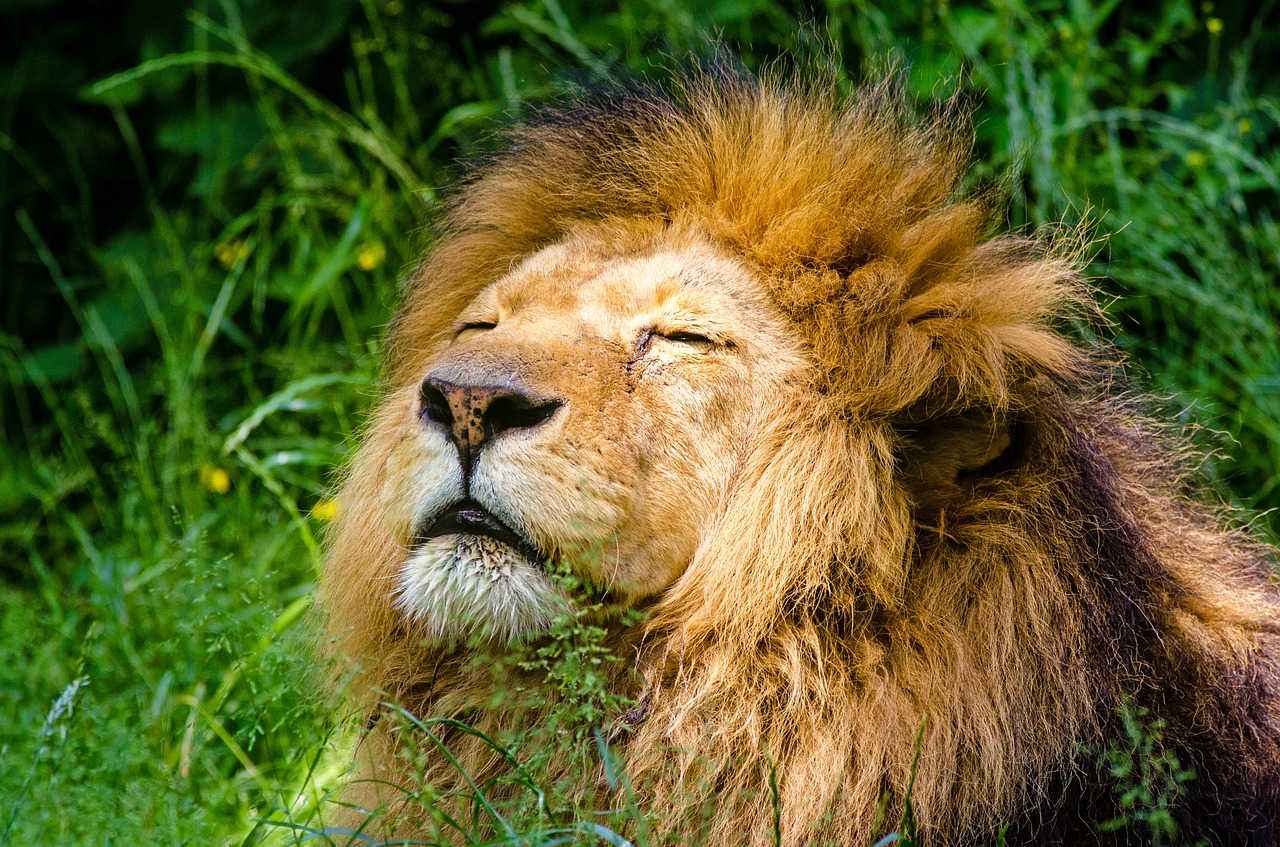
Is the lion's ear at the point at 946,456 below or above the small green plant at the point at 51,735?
above

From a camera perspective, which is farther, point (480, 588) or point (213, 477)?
point (213, 477)

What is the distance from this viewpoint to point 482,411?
5.83 feet

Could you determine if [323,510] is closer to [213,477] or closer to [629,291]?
[213,477]

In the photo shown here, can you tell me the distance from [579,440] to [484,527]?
0.18 metres

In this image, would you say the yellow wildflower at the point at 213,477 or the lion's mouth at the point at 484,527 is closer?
the lion's mouth at the point at 484,527

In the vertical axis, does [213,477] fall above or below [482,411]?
below

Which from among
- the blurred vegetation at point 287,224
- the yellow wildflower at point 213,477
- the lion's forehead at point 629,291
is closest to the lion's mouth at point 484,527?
the lion's forehead at point 629,291

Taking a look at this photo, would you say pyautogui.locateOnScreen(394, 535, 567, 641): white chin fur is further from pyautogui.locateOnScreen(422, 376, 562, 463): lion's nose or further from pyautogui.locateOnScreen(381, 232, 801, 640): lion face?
pyautogui.locateOnScreen(422, 376, 562, 463): lion's nose

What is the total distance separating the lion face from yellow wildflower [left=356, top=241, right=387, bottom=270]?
6.93ft

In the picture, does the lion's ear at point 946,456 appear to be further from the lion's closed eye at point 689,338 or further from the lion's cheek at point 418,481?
the lion's cheek at point 418,481

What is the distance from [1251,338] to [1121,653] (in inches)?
77.7

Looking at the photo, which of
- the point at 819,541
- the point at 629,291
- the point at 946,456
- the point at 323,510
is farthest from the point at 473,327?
the point at 323,510

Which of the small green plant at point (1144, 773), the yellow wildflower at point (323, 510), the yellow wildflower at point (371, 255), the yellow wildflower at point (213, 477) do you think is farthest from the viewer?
the yellow wildflower at point (371, 255)

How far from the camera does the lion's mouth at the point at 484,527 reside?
1795mm
